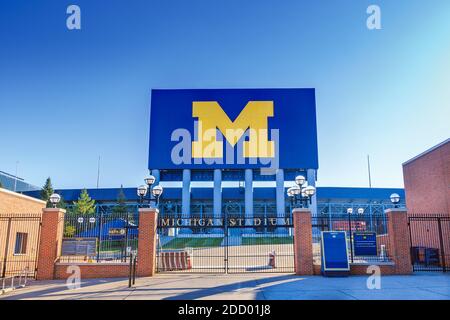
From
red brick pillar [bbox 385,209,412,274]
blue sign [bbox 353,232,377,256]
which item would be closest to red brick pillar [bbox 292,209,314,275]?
red brick pillar [bbox 385,209,412,274]

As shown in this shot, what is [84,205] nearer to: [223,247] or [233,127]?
[233,127]

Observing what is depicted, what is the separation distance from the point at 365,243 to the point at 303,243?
195 inches

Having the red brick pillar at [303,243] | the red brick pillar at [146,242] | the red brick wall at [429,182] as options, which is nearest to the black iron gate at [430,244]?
the red brick wall at [429,182]

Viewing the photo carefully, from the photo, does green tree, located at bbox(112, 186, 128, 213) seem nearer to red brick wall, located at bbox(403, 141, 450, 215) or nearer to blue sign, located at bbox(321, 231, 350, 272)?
red brick wall, located at bbox(403, 141, 450, 215)

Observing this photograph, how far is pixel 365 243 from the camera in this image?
20.3m

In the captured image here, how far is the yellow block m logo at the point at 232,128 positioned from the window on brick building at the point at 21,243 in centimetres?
2959

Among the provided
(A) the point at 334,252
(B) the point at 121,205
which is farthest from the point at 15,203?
(B) the point at 121,205

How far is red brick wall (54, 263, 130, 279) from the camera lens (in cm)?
1689

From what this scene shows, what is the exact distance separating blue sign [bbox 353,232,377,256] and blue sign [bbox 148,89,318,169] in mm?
29920

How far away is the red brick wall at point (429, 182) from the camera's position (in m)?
21.8

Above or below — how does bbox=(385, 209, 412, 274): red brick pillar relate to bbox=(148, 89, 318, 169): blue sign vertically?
below

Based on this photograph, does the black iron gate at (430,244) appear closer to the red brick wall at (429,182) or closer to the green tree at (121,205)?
the red brick wall at (429,182)
